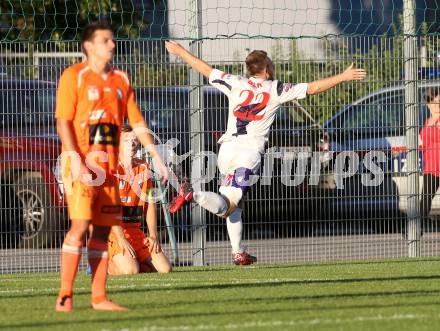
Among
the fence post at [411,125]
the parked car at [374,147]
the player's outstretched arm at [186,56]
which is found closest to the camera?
the player's outstretched arm at [186,56]

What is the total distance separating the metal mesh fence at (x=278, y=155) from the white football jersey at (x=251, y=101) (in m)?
1.71

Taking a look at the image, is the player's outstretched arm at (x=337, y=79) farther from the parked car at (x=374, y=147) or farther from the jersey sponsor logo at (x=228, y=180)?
the parked car at (x=374, y=147)

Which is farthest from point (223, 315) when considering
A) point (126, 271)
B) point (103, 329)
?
point (126, 271)

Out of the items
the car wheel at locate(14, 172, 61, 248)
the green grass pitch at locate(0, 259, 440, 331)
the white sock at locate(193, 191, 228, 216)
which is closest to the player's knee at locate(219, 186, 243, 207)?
the white sock at locate(193, 191, 228, 216)

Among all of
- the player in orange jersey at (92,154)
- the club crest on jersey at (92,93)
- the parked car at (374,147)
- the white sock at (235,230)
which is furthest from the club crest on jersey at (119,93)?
the parked car at (374,147)

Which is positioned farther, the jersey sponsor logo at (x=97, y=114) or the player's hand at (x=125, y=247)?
the player's hand at (x=125, y=247)

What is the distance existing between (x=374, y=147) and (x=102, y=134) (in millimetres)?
6890

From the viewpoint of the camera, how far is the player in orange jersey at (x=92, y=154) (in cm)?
809

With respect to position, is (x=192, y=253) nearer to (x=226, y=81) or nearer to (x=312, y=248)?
(x=312, y=248)

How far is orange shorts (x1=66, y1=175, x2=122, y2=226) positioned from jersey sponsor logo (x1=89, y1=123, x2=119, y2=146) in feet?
0.81

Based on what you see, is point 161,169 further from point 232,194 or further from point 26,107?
point 26,107

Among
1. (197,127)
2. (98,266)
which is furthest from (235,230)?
(98,266)

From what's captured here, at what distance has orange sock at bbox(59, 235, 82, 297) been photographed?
8.14m

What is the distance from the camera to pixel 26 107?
1382 centimetres
